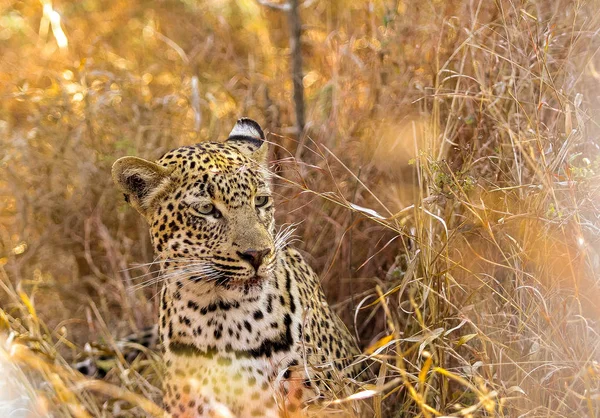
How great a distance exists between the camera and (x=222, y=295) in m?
3.21

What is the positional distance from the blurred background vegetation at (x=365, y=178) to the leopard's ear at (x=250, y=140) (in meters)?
0.28

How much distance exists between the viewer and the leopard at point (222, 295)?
10.4 feet

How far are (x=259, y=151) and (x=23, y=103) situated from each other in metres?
3.11

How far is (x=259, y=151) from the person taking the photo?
3568 mm

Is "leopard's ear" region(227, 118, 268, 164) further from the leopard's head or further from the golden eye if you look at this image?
the golden eye

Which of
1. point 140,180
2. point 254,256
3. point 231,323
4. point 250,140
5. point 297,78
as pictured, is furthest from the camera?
point 297,78

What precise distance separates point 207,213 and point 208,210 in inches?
0.5

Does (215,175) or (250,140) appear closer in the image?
(215,175)

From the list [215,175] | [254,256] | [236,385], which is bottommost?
[236,385]

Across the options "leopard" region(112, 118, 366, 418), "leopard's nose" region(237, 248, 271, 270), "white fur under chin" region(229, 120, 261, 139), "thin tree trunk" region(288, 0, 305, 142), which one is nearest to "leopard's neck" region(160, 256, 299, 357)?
"leopard" region(112, 118, 366, 418)

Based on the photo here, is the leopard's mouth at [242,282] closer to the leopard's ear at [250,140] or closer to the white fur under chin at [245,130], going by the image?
the leopard's ear at [250,140]

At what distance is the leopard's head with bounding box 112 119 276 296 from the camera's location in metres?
3.13

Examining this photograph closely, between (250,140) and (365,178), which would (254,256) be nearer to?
(250,140)

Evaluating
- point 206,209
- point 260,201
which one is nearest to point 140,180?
point 206,209
